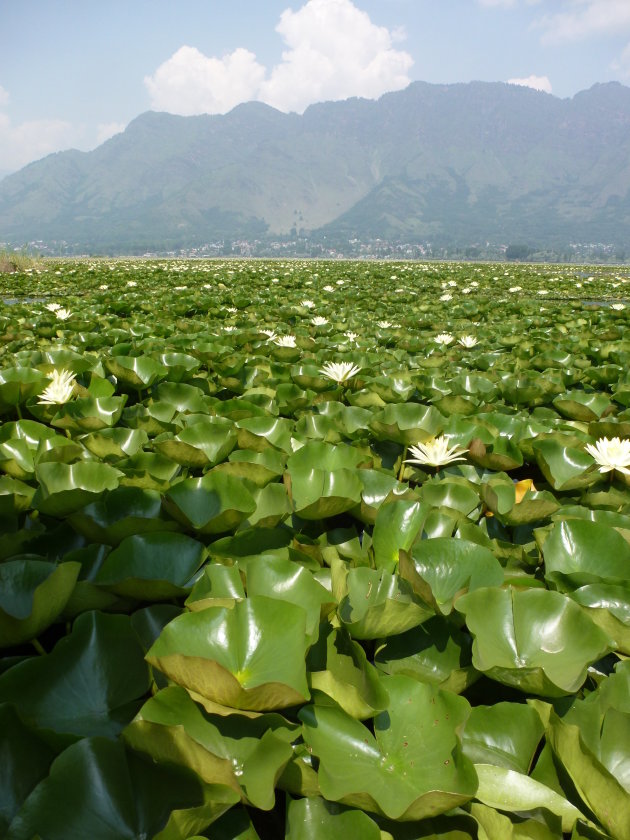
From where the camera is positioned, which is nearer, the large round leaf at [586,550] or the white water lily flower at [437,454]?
the large round leaf at [586,550]

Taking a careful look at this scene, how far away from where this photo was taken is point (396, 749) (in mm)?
911

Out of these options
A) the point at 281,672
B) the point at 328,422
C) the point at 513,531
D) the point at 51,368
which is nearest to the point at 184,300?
the point at 51,368

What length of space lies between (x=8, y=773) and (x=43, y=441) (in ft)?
3.68

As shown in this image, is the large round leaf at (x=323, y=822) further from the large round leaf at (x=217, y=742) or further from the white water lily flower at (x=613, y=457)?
the white water lily flower at (x=613, y=457)

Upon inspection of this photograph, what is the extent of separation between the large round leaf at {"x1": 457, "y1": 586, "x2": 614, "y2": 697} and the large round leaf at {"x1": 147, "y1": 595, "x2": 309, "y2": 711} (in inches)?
13.3

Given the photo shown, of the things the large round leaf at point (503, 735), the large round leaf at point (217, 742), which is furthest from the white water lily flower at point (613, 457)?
the large round leaf at point (217, 742)

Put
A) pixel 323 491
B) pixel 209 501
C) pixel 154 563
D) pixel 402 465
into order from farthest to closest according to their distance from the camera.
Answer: pixel 402 465, pixel 323 491, pixel 209 501, pixel 154 563

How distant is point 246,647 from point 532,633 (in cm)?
58

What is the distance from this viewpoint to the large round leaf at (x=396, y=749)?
82 centimetres

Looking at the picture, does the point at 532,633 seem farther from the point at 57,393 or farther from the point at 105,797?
the point at 57,393

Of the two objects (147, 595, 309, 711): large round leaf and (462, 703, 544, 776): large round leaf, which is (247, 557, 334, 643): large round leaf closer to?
(147, 595, 309, 711): large round leaf

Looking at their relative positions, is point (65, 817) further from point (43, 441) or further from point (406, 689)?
point (43, 441)

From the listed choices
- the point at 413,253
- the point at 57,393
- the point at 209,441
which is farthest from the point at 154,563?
the point at 413,253

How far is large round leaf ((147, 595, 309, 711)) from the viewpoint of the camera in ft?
2.72
